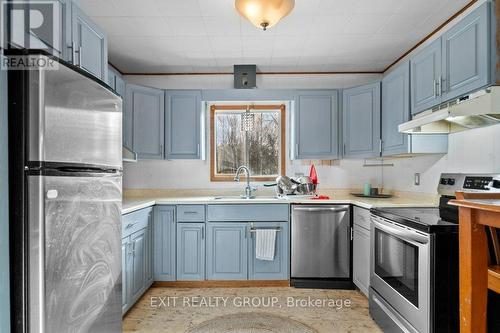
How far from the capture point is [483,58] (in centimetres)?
179

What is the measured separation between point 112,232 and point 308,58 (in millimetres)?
2640

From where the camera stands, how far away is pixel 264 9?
6.48 ft

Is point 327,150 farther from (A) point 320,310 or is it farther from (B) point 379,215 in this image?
(A) point 320,310

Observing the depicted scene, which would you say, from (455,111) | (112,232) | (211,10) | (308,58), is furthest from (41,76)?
(308,58)

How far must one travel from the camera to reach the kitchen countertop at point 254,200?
2.67 metres

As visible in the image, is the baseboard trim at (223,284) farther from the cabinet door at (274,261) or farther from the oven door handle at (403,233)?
the oven door handle at (403,233)

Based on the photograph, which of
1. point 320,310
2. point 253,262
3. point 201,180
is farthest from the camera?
point 201,180

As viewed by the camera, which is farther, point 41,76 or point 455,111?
point 455,111

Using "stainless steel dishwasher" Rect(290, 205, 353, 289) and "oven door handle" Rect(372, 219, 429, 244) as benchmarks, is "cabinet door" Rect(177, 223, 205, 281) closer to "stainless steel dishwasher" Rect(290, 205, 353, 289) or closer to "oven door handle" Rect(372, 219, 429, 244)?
"stainless steel dishwasher" Rect(290, 205, 353, 289)

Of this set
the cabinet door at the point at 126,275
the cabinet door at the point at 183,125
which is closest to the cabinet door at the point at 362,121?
the cabinet door at the point at 183,125

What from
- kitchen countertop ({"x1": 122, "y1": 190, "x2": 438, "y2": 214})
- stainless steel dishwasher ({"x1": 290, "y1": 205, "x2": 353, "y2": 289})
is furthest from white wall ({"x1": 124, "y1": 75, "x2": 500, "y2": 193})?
stainless steel dishwasher ({"x1": 290, "y1": 205, "x2": 353, "y2": 289})

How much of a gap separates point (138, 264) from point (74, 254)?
1.37m

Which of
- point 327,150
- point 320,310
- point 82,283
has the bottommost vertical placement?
point 320,310

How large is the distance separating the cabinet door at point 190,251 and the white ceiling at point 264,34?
180 cm
